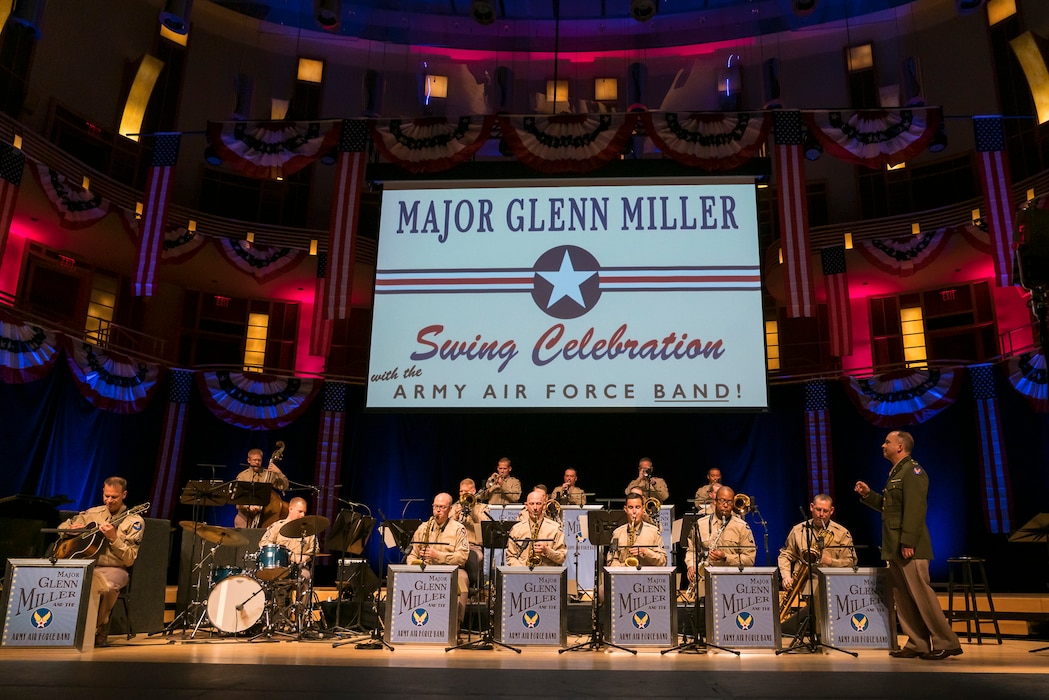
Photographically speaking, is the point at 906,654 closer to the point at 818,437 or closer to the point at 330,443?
the point at 818,437

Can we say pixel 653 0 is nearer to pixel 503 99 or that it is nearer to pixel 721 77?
pixel 721 77

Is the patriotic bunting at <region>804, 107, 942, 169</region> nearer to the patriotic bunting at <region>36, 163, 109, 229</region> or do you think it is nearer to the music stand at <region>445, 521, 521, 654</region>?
the music stand at <region>445, 521, 521, 654</region>

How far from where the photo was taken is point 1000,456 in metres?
13.5

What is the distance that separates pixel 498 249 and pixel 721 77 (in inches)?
265

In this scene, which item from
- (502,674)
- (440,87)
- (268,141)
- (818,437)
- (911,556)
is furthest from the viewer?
(440,87)

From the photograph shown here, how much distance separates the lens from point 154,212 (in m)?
13.0

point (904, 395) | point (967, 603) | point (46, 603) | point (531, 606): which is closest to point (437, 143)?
point (531, 606)

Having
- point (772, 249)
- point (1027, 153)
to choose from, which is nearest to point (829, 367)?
point (772, 249)

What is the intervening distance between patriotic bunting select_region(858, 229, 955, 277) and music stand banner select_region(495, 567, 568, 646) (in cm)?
1126

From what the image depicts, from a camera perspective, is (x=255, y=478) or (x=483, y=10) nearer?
(x=255, y=478)

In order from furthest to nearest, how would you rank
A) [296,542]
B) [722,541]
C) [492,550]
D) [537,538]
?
1. [296,542]
2. [722,541]
3. [537,538]
4. [492,550]

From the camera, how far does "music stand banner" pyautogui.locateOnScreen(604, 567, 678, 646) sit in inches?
284

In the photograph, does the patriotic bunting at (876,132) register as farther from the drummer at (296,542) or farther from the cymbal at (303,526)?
the drummer at (296,542)

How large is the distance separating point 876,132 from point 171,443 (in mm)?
13149
